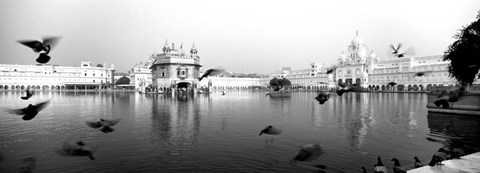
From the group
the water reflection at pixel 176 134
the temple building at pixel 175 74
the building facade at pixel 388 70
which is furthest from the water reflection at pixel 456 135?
the building facade at pixel 388 70

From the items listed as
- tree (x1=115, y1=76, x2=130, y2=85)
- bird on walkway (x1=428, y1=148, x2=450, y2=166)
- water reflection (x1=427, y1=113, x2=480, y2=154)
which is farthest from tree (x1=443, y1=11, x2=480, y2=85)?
tree (x1=115, y1=76, x2=130, y2=85)

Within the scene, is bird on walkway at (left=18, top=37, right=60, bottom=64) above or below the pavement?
above

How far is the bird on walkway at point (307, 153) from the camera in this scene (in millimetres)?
8961

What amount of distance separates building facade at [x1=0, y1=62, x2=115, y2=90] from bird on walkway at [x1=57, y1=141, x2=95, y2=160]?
317 ft

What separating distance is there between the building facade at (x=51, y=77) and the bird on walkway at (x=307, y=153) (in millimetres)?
99931

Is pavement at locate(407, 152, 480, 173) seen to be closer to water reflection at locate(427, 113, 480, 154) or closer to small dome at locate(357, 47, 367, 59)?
water reflection at locate(427, 113, 480, 154)

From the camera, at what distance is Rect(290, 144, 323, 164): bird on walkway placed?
29.4 feet

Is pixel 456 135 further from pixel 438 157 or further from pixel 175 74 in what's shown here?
pixel 175 74

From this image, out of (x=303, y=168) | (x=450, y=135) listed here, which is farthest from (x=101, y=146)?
(x=450, y=135)

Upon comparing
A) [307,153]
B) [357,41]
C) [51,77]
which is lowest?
[307,153]

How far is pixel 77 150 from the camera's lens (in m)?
9.79

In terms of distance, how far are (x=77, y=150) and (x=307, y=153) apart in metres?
7.17

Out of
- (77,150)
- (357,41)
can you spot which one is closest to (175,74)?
(77,150)

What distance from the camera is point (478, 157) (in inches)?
302
